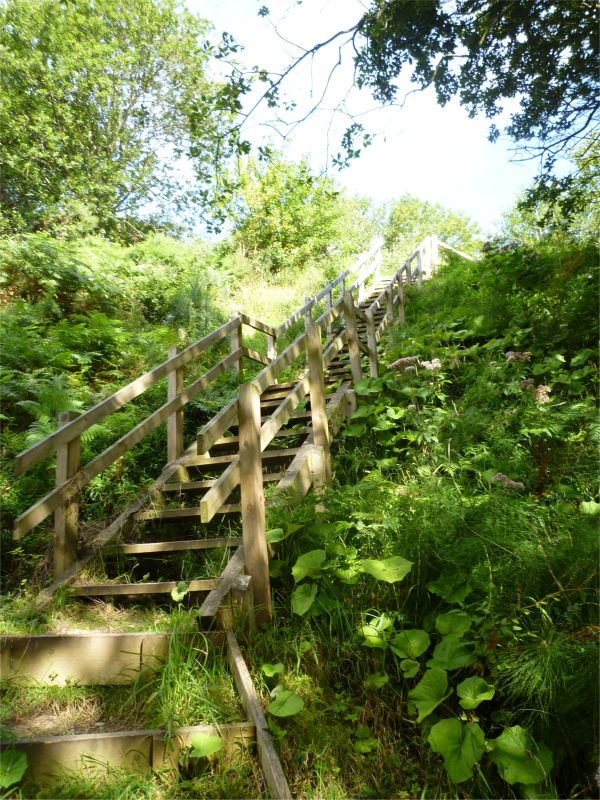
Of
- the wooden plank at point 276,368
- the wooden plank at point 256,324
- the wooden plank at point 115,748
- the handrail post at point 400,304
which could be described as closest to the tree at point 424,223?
the handrail post at point 400,304

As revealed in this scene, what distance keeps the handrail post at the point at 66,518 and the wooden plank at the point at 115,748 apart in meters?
1.51

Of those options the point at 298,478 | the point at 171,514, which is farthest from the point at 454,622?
the point at 171,514

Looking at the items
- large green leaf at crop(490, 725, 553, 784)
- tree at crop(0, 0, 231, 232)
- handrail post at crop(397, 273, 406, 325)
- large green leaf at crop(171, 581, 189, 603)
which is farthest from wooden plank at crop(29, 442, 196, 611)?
tree at crop(0, 0, 231, 232)

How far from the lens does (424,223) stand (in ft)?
165

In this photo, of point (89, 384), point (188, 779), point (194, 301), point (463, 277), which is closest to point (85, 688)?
point (188, 779)

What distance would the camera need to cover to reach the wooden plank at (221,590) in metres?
3.02

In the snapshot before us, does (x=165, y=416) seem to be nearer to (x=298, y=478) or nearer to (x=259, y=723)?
(x=298, y=478)

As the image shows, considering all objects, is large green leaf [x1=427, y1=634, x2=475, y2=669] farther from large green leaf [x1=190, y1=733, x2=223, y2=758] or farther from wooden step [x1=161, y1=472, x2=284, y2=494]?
wooden step [x1=161, y1=472, x2=284, y2=494]

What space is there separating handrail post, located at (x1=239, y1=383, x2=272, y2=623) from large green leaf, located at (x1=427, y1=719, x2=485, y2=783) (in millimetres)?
1150

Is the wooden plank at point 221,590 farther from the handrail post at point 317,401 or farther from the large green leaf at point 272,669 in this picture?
the handrail post at point 317,401

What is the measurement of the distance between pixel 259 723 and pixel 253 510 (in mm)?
1125

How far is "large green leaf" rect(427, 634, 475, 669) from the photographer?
8.45 ft

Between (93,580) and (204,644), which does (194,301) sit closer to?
(93,580)

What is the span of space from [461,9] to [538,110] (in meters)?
1.40
